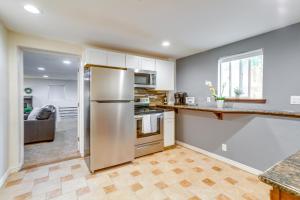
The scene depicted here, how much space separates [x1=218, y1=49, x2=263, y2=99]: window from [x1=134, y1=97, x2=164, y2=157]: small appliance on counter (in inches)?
56.5

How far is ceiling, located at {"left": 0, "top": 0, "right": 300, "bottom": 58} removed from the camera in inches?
64.9

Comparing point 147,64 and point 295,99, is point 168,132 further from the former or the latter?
point 295,99

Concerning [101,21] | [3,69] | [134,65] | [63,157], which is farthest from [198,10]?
[63,157]

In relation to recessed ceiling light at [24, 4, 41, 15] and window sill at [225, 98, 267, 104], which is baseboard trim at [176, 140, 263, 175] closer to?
window sill at [225, 98, 267, 104]

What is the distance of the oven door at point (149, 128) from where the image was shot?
299 cm

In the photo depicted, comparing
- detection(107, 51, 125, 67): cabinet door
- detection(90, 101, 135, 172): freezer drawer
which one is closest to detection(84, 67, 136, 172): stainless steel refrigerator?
detection(90, 101, 135, 172): freezer drawer

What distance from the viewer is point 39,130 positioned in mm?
3945

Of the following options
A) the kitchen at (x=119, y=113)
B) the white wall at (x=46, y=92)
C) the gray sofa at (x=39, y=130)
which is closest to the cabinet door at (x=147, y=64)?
the kitchen at (x=119, y=113)

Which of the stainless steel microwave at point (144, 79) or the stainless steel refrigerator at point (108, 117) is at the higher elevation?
the stainless steel microwave at point (144, 79)

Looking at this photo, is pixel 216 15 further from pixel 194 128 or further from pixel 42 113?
pixel 42 113

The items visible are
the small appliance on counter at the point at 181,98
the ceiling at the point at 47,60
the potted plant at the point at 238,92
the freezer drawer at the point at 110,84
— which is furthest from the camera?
the small appliance on counter at the point at 181,98

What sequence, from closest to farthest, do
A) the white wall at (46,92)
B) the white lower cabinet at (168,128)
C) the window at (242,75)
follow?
1. the window at (242,75)
2. the white lower cabinet at (168,128)
3. the white wall at (46,92)

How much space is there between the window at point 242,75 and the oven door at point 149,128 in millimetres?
1419

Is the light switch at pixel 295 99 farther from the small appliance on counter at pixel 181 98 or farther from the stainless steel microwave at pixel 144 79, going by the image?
the stainless steel microwave at pixel 144 79
